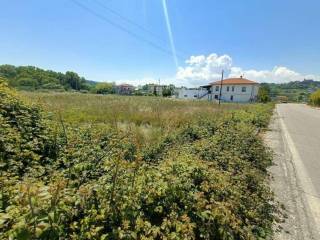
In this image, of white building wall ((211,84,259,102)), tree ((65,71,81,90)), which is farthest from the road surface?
tree ((65,71,81,90))

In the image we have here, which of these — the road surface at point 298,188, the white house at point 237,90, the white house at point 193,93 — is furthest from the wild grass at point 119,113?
the white house at point 193,93

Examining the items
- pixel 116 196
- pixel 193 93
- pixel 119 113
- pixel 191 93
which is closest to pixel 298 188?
pixel 116 196

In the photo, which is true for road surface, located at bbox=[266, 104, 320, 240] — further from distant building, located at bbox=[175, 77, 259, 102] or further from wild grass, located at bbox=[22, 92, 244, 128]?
distant building, located at bbox=[175, 77, 259, 102]

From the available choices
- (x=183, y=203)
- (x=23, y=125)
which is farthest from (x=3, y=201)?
(x=23, y=125)

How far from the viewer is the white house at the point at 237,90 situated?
199 ft

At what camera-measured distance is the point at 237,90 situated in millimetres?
62344

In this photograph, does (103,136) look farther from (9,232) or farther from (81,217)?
(9,232)

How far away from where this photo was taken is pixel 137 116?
37.0 ft

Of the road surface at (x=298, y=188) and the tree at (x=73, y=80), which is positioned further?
the tree at (x=73, y=80)

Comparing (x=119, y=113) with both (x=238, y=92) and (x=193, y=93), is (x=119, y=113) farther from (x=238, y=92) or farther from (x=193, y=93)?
(x=193, y=93)

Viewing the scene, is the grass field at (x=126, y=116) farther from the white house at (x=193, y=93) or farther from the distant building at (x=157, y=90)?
the distant building at (x=157, y=90)

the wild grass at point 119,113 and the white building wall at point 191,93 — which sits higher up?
the wild grass at point 119,113

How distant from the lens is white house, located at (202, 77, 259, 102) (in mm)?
60656

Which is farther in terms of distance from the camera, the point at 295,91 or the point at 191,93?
the point at 295,91
